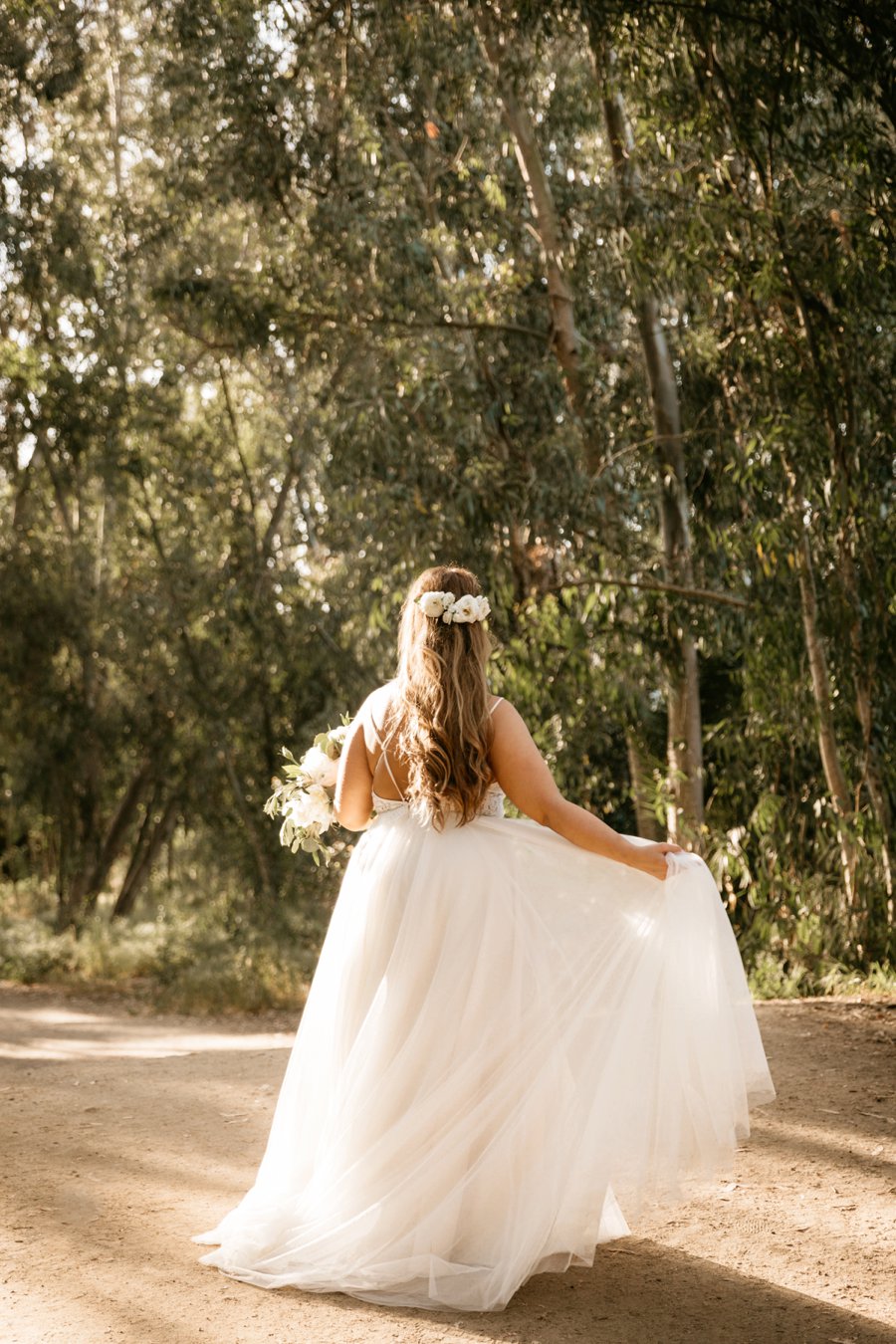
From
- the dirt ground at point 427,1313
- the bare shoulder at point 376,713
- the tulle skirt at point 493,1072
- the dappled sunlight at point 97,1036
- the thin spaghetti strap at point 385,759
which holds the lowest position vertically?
the dappled sunlight at point 97,1036

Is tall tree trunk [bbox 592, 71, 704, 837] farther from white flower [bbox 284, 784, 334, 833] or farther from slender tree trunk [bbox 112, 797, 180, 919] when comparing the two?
slender tree trunk [bbox 112, 797, 180, 919]

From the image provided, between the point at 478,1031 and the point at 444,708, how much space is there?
83cm

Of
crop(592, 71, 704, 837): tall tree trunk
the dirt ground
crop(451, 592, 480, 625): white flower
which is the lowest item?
the dirt ground

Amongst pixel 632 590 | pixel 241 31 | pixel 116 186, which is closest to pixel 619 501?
pixel 632 590

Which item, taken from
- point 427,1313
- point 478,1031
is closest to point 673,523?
point 478,1031

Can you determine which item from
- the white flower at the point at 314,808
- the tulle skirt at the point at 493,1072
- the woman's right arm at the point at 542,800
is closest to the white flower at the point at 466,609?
the woman's right arm at the point at 542,800

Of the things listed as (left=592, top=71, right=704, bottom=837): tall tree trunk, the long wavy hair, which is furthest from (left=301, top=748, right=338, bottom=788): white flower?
(left=592, top=71, right=704, bottom=837): tall tree trunk

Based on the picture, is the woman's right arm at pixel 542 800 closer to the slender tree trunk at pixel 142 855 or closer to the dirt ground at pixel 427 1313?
the dirt ground at pixel 427 1313

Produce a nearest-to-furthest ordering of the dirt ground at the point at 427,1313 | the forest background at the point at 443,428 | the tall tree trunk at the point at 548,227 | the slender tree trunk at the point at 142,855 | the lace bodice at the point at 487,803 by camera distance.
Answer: the dirt ground at the point at 427,1313 < the lace bodice at the point at 487,803 < the forest background at the point at 443,428 < the tall tree trunk at the point at 548,227 < the slender tree trunk at the point at 142,855

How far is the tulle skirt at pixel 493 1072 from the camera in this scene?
3.14 metres

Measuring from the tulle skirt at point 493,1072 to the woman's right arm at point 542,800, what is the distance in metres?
0.08

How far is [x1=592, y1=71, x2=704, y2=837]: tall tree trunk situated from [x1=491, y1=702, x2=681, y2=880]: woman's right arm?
519cm

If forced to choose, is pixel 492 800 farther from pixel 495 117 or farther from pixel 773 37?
pixel 495 117

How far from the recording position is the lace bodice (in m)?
3.48
